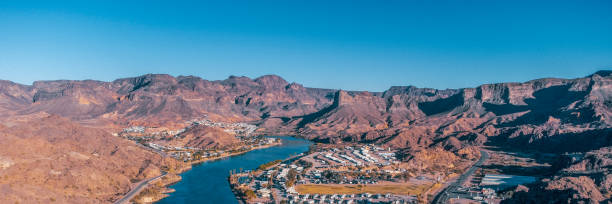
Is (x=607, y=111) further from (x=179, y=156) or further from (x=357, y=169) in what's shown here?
(x=179, y=156)

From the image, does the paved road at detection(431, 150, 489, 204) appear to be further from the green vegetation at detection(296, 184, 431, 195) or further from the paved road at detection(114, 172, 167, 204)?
the paved road at detection(114, 172, 167, 204)

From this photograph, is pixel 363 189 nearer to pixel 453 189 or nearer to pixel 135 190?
pixel 453 189

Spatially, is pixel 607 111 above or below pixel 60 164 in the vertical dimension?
above

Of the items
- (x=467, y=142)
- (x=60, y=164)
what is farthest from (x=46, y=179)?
(x=467, y=142)

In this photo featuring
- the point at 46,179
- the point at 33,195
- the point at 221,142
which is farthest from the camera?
the point at 221,142

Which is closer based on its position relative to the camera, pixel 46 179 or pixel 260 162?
pixel 46 179

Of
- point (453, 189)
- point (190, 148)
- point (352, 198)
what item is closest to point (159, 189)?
point (352, 198)

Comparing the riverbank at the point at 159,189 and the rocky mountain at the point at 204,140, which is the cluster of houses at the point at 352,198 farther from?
the rocky mountain at the point at 204,140
